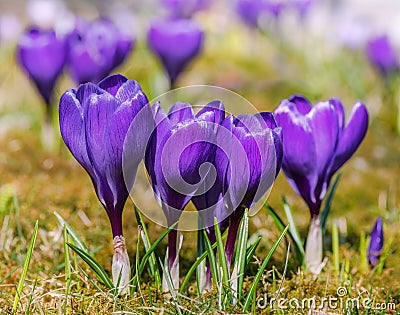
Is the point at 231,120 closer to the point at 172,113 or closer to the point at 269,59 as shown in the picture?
the point at 172,113

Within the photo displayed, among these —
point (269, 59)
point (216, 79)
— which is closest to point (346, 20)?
point (269, 59)

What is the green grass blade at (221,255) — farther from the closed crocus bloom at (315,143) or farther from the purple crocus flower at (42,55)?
the purple crocus flower at (42,55)

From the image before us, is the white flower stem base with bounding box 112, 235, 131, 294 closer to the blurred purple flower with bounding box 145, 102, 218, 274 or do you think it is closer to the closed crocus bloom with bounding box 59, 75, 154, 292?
the closed crocus bloom with bounding box 59, 75, 154, 292

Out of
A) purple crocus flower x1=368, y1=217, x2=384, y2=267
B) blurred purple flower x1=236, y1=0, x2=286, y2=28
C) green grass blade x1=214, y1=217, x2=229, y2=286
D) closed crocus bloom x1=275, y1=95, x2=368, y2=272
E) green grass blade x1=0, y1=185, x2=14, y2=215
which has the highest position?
blurred purple flower x1=236, y1=0, x2=286, y2=28

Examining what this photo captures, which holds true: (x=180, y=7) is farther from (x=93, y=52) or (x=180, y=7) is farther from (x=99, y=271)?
(x=99, y=271)

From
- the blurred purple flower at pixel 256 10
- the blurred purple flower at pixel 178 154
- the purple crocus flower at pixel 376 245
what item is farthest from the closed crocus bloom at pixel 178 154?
the blurred purple flower at pixel 256 10

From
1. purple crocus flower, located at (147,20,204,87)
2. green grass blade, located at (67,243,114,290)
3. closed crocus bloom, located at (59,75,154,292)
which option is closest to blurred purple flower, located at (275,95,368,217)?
closed crocus bloom, located at (59,75,154,292)
